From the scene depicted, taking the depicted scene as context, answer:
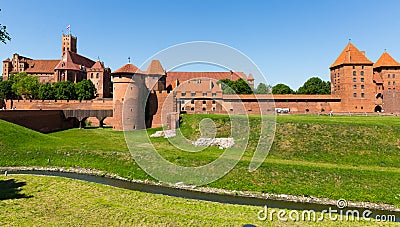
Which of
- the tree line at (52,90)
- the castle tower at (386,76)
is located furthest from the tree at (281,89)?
the tree line at (52,90)

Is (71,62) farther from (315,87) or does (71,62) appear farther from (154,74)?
(315,87)

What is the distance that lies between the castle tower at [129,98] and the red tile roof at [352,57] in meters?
34.1

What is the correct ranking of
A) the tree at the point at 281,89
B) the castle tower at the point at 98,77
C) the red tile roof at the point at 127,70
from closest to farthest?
1. the red tile roof at the point at 127,70
2. the tree at the point at 281,89
3. the castle tower at the point at 98,77

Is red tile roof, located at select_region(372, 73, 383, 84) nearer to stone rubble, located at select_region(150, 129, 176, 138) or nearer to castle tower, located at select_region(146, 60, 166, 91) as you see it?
castle tower, located at select_region(146, 60, 166, 91)

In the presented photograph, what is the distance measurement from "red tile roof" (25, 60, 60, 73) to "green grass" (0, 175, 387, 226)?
72850 mm

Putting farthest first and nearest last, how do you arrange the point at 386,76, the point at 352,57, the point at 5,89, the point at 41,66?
the point at 41,66, the point at 5,89, the point at 386,76, the point at 352,57

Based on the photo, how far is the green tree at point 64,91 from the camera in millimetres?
52997

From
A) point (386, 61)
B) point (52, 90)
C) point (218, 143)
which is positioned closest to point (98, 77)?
point (52, 90)

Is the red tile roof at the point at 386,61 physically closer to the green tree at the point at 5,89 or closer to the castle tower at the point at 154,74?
the castle tower at the point at 154,74

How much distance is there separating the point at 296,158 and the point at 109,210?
14.6 meters

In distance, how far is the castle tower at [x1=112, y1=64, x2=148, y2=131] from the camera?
36250 mm

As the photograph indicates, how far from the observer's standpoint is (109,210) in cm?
1060

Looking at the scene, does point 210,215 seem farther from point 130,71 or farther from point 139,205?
point 130,71

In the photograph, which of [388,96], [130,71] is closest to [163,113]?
[130,71]
